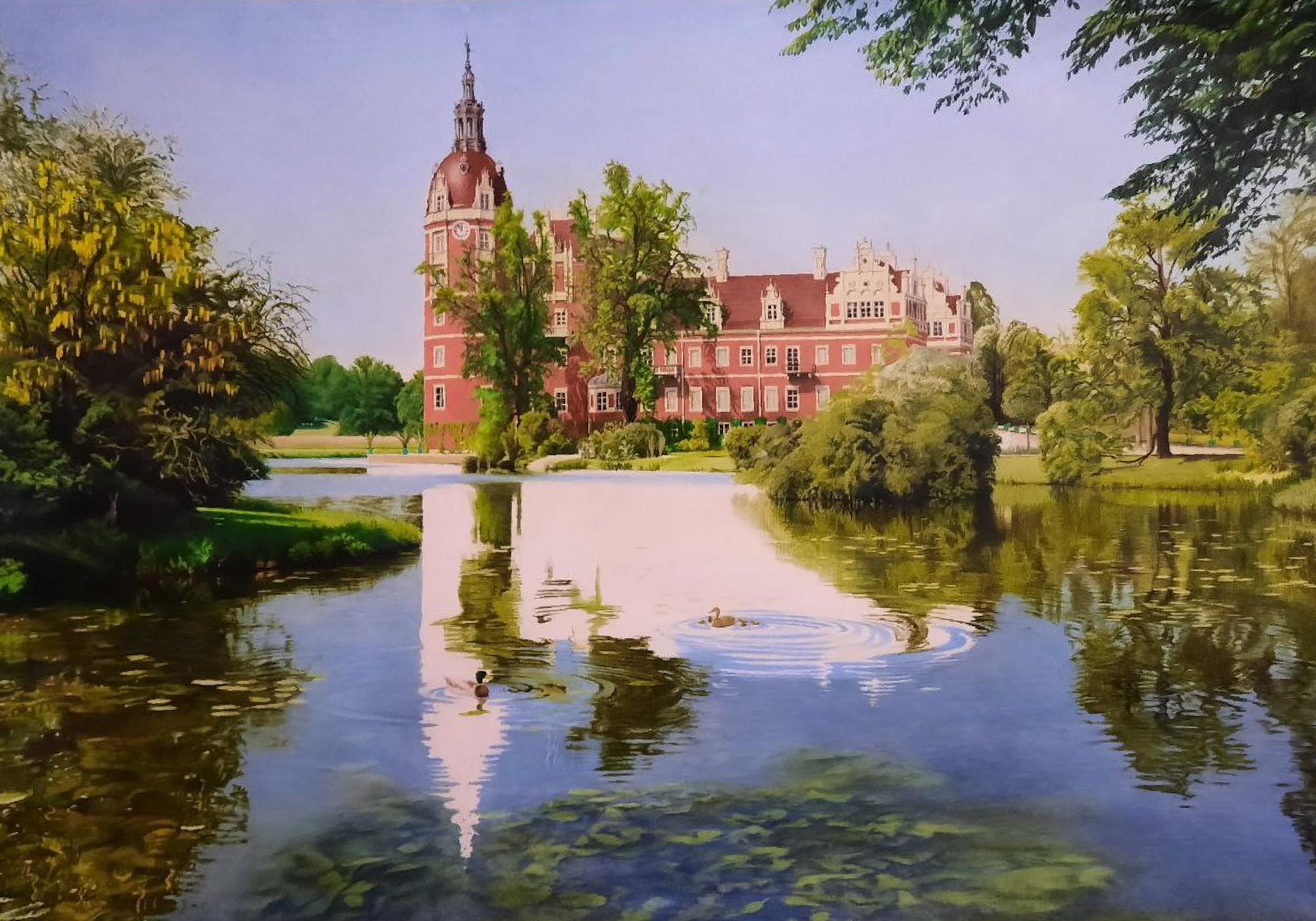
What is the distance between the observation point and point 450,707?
4.63m

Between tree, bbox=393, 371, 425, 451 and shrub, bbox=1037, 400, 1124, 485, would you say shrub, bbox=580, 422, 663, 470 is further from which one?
shrub, bbox=1037, 400, 1124, 485

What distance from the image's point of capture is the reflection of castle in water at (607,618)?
4.44 metres

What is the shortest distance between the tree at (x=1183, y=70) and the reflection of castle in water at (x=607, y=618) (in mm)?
2553

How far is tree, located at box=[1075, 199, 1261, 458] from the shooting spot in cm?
667

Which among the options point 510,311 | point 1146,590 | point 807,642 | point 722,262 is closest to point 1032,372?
point 1146,590

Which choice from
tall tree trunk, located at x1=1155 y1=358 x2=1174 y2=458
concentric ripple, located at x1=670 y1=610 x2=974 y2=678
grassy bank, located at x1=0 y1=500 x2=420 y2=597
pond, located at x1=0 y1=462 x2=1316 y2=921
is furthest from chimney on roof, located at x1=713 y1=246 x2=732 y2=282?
tall tree trunk, located at x1=1155 y1=358 x2=1174 y2=458

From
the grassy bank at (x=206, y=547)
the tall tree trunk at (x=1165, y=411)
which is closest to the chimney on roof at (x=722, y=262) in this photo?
the grassy bank at (x=206, y=547)

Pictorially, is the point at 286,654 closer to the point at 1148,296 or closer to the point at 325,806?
the point at 325,806

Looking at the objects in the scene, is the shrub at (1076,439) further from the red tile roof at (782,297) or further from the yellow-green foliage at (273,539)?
the yellow-green foliage at (273,539)

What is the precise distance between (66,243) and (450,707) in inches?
137

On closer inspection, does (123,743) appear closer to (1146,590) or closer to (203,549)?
(203,549)

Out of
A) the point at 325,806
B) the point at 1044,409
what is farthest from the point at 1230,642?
the point at 325,806

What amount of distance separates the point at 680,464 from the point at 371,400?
1883 millimetres

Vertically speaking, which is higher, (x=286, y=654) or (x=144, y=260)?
(x=144, y=260)
